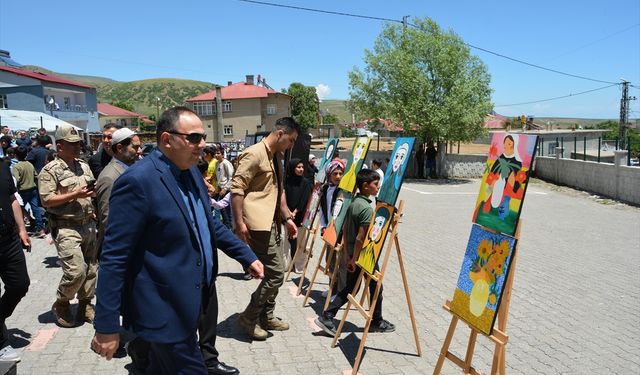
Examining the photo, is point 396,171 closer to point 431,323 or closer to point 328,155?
point 431,323

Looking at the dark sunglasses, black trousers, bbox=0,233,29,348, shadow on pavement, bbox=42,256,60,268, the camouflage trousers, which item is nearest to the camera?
the dark sunglasses

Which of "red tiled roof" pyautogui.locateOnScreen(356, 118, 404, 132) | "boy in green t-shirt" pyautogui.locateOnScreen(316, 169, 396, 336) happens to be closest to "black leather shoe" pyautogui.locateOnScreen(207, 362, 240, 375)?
"boy in green t-shirt" pyautogui.locateOnScreen(316, 169, 396, 336)

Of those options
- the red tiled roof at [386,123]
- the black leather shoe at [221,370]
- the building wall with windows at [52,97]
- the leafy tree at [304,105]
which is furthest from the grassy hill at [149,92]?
the black leather shoe at [221,370]

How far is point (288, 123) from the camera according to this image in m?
4.80

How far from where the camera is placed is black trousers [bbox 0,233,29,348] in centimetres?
422

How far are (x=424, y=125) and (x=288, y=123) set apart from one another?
20435 millimetres

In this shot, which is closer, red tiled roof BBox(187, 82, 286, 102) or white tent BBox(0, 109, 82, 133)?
white tent BBox(0, 109, 82, 133)

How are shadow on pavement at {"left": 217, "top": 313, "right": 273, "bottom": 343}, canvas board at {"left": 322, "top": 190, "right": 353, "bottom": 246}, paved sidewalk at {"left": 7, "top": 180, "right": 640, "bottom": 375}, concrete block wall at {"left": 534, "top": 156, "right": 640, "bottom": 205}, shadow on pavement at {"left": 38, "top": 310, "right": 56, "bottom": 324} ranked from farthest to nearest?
concrete block wall at {"left": 534, "top": 156, "right": 640, "bottom": 205} < canvas board at {"left": 322, "top": 190, "right": 353, "bottom": 246} < shadow on pavement at {"left": 38, "top": 310, "right": 56, "bottom": 324} < shadow on pavement at {"left": 217, "top": 313, "right": 273, "bottom": 343} < paved sidewalk at {"left": 7, "top": 180, "right": 640, "bottom": 375}

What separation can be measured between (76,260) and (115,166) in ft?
3.60

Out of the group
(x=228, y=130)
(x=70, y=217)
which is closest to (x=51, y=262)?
(x=70, y=217)

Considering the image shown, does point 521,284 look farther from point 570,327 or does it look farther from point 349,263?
point 349,263

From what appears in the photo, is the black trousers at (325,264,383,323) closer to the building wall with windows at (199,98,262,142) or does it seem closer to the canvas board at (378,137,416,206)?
the canvas board at (378,137,416,206)

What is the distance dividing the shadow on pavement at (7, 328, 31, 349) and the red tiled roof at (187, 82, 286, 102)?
62748 mm

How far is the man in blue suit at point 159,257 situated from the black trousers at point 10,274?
2434 mm
